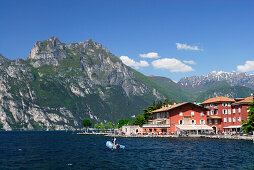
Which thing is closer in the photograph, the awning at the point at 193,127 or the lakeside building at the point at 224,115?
the awning at the point at 193,127

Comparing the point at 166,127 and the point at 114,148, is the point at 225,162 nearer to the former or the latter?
the point at 114,148

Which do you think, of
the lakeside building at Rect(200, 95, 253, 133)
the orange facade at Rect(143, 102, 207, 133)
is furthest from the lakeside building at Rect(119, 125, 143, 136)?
the lakeside building at Rect(200, 95, 253, 133)

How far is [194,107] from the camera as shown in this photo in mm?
123062

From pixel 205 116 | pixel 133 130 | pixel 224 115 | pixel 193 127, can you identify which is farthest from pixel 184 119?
pixel 133 130

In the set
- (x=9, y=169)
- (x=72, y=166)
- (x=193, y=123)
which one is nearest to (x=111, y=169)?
(x=72, y=166)

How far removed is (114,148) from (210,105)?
227 feet

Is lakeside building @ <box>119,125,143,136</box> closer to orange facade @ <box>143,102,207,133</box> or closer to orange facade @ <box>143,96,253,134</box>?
orange facade @ <box>143,96,253,134</box>

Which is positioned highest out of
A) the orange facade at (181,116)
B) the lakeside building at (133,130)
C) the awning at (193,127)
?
the orange facade at (181,116)

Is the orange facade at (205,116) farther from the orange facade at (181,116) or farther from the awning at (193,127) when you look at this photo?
the awning at (193,127)

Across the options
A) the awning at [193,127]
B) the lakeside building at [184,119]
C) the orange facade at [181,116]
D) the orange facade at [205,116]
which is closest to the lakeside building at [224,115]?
the orange facade at [205,116]

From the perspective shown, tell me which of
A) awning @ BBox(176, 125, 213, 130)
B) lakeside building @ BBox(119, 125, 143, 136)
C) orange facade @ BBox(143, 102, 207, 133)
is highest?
orange facade @ BBox(143, 102, 207, 133)

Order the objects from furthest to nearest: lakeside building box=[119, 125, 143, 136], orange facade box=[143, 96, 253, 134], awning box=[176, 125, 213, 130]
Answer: lakeside building box=[119, 125, 143, 136] → orange facade box=[143, 96, 253, 134] → awning box=[176, 125, 213, 130]

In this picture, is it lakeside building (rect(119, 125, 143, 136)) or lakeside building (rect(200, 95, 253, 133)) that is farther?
lakeside building (rect(119, 125, 143, 136))

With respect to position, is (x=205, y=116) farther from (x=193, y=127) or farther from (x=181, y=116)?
(x=181, y=116)
